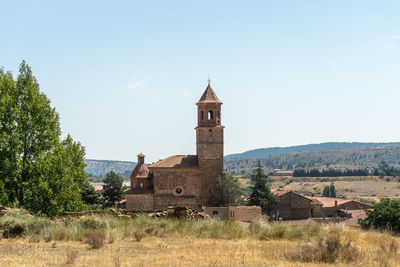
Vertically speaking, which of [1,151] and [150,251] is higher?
[1,151]

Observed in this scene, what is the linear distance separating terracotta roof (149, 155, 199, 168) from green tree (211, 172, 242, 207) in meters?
3.27

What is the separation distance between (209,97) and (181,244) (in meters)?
39.4

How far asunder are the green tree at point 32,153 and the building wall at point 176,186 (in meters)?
22.5

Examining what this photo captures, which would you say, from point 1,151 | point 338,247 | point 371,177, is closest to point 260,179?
point 1,151

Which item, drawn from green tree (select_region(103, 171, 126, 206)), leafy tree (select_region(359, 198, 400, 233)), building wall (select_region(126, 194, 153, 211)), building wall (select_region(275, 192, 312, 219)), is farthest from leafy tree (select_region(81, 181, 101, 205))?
leafy tree (select_region(359, 198, 400, 233))

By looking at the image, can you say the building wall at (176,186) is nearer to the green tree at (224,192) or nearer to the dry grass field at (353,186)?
the green tree at (224,192)

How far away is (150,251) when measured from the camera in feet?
40.3

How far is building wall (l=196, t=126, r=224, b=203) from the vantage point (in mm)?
48750

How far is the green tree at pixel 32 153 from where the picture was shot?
23.7m

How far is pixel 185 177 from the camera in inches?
1905

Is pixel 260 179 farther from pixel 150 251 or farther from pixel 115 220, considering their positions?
pixel 150 251

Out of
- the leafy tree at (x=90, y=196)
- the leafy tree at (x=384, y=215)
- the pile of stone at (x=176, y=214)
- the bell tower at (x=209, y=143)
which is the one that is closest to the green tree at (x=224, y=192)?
the bell tower at (x=209, y=143)

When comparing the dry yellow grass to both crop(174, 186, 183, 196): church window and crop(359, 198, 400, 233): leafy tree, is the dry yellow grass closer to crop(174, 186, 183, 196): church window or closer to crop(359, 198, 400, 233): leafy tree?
crop(359, 198, 400, 233): leafy tree

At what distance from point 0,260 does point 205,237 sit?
6.89 m
